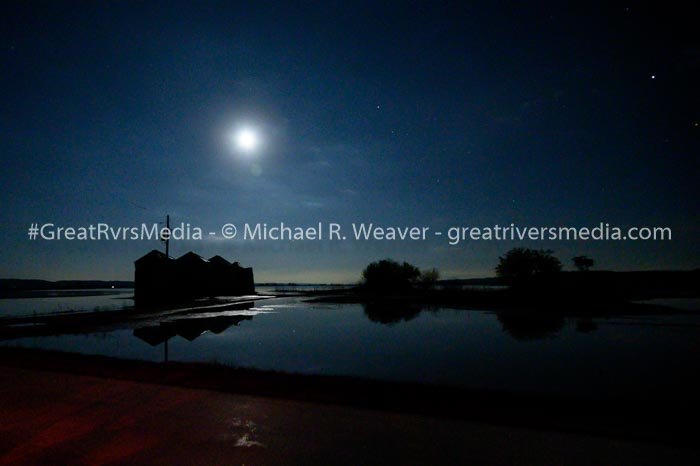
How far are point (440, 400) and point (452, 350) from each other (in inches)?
350

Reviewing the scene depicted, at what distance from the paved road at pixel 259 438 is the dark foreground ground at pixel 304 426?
0.05ft

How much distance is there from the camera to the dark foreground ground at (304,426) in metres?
4.92

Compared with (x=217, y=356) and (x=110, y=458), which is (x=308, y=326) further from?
(x=110, y=458)

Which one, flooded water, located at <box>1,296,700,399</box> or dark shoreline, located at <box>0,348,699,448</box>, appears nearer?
dark shoreline, located at <box>0,348,699,448</box>

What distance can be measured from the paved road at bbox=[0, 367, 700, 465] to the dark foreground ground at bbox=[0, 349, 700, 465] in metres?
0.02

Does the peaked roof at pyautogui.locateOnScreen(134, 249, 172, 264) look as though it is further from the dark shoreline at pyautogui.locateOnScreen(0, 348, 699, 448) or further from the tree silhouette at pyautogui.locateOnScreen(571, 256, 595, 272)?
the tree silhouette at pyautogui.locateOnScreen(571, 256, 595, 272)

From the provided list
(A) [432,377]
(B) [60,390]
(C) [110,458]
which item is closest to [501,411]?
(A) [432,377]

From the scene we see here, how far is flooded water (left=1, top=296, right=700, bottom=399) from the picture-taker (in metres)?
11.4

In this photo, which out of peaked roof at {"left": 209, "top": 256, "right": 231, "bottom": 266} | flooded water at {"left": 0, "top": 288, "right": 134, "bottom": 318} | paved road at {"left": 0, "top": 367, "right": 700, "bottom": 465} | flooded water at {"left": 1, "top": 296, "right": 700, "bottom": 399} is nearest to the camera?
paved road at {"left": 0, "top": 367, "right": 700, "bottom": 465}

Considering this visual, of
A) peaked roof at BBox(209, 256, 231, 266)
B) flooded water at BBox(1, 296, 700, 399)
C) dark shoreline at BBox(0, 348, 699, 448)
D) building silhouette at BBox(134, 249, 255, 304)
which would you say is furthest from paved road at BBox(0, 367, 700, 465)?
peaked roof at BBox(209, 256, 231, 266)

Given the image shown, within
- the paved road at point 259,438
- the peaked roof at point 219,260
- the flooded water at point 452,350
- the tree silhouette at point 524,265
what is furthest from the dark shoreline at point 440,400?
the tree silhouette at point 524,265

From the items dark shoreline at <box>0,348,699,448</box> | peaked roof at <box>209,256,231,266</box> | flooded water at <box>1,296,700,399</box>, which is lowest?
flooded water at <box>1,296,700,399</box>

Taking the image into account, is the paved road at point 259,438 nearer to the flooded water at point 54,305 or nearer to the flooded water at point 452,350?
the flooded water at point 452,350

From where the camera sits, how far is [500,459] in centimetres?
481
